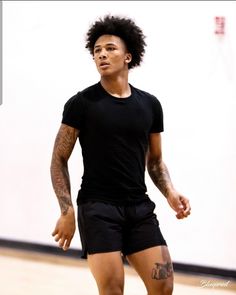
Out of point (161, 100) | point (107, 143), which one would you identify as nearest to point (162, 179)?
point (107, 143)

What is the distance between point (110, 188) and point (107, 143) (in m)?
0.20

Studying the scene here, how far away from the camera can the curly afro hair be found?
249cm

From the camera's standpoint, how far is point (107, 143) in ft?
7.50

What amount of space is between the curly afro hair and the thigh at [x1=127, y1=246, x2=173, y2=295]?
0.97 metres

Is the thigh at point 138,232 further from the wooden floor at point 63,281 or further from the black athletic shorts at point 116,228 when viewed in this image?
the wooden floor at point 63,281

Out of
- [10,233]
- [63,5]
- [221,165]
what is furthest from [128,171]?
[10,233]

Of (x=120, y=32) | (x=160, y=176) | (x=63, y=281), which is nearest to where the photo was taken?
(x=120, y=32)

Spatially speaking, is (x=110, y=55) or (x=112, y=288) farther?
(x=110, y=55)

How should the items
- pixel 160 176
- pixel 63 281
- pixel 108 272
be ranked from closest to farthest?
1. pixel 108 272
2. pixel 160 176
3. pixel 63 281

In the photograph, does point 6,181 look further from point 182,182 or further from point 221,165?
point 221,165

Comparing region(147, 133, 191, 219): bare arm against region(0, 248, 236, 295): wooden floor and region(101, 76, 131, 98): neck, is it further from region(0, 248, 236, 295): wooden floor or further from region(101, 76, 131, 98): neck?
region(0, 248, 236, 295): wooden floor

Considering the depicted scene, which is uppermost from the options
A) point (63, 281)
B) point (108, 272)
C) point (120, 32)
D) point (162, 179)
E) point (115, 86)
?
point (120, 32)

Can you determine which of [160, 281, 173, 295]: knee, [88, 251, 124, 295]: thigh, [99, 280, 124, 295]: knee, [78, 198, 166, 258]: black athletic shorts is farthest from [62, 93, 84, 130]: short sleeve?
[160, 281, 173, 295]: knee

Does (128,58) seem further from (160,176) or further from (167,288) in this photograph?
(167,288)
